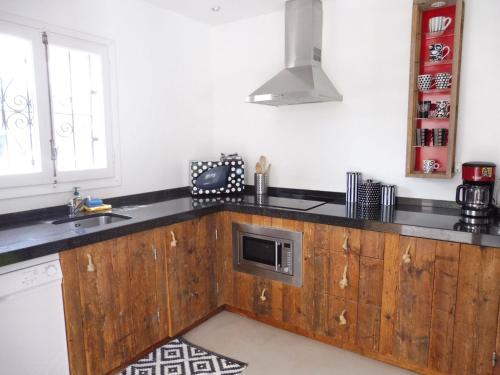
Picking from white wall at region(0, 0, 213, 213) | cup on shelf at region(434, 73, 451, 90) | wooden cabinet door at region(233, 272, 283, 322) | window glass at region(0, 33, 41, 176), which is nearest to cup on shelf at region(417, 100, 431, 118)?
cup on shelf at region(434, 73, 451, 90)

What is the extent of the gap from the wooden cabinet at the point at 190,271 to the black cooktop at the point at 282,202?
378 mm

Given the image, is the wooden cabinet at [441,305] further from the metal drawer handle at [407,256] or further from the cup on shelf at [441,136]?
the cup on shelf at [441,136]

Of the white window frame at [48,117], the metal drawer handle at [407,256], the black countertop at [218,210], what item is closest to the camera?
the black countertop at [218,210]

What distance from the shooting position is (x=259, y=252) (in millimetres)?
2520

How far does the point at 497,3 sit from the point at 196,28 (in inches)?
89.3

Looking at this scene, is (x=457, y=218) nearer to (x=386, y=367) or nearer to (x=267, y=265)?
(x=386, y=367)

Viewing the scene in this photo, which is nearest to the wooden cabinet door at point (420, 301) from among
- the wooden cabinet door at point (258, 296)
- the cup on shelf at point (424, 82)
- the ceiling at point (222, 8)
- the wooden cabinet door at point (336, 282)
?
the wooden cabinet door at point (336, 282)

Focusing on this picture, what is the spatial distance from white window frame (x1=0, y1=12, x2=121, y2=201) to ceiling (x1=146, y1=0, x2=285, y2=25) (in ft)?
2.16

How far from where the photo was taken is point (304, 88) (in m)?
2.32

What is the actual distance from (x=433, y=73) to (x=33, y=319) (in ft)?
8.78

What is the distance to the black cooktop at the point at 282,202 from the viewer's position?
2.46 metres

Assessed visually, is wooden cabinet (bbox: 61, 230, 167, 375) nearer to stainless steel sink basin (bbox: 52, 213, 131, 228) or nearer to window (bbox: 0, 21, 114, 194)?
stainless steel sink basin (bbox: 52, 213, 131, 228)

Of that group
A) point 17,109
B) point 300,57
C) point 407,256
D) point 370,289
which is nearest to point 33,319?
point 17,109

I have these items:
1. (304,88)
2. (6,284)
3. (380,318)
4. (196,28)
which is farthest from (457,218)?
(196,28)
